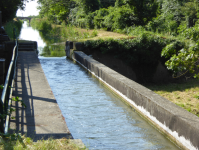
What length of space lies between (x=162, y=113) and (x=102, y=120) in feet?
3.70

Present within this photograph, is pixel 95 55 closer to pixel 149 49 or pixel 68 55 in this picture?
pixel 68 55

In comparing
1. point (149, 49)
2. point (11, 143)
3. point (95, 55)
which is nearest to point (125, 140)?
point (11, 143)

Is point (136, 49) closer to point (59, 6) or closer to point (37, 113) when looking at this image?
point (37, 113)

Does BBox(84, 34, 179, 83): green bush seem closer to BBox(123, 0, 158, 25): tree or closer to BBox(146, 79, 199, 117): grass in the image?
BBox(146, 79, 199, 117): grass

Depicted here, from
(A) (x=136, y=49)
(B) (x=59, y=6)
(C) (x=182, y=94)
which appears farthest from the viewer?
(B) (x=59, y=6)

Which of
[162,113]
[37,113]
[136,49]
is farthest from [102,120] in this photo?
[136,49]

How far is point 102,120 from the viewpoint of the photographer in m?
4.54

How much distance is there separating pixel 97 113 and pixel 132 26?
17486 mm

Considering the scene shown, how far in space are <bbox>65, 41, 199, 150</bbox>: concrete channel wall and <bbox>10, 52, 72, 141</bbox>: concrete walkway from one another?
164 cm

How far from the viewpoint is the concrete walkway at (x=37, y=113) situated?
11.0ft

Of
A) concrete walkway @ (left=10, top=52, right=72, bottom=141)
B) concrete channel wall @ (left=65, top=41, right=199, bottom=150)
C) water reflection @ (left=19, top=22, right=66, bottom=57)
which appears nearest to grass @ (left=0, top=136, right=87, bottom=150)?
concrete walkway @ (left=10, top=52, right=72, bottom=141)

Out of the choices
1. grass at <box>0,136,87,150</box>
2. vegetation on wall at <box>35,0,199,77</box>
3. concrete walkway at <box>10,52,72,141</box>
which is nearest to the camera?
grass at <box>0,136,87,150</box>

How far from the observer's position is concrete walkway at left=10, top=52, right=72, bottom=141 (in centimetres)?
336

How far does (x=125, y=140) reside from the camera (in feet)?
12.4
